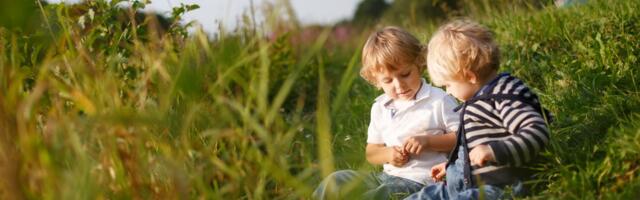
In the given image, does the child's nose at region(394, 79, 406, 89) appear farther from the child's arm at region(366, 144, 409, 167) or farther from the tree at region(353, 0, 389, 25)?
the tree at region(353, 0, 389, 25)

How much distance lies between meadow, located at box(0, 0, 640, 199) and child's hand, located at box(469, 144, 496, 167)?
0.17 metres

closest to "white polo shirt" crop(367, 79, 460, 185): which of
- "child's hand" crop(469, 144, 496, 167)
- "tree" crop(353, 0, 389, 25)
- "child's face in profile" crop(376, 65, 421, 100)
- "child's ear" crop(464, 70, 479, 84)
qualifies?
"child's face in profile" crop(376, 65, 421, 100)

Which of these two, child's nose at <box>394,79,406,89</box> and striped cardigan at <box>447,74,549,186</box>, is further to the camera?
child's nose at <box>394,79,406,89</box>

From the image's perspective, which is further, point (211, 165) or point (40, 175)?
point (211, 165)

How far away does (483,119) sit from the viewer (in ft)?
8.43

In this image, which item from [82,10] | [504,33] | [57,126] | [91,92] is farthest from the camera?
[504,33]

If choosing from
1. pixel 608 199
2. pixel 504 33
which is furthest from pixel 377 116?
pixel 504 33

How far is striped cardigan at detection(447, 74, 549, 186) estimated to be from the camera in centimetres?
237

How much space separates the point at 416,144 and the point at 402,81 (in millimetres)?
304

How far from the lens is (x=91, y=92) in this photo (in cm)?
194

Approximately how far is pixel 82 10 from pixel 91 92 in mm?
1869

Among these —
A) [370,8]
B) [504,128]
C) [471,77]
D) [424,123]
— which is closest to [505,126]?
[504,128]

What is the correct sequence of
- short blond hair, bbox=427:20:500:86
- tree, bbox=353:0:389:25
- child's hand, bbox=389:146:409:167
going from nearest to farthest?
short blond hair, bbox=427:20:500:86 < child's hand, bbox=389:146:409:167 < tree, bbox=353:0:389:25

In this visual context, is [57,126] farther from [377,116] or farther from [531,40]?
[531,40]
